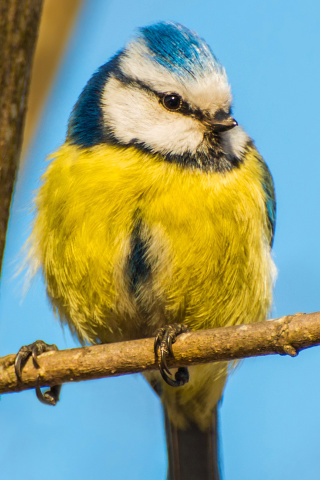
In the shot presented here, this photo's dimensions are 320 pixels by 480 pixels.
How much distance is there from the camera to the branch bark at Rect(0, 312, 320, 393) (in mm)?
1637

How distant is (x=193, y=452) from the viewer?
2873 mm

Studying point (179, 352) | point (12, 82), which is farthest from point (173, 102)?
point (179, 352)

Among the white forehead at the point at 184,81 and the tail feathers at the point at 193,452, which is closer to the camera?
the white forehead at the point at 184,81

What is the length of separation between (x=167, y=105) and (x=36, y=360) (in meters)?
1.11

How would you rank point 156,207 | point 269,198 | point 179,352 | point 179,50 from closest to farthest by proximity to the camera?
1. point 179,352
2. point 156,207
3. point 179,50
4. point 269,198

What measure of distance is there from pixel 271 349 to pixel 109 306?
90cm

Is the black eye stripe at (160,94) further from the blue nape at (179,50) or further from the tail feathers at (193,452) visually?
the tail feathers at (193,452)

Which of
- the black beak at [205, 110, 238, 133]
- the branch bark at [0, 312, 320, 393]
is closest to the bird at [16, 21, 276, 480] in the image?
the black beak at [205, 110, 238, 133]

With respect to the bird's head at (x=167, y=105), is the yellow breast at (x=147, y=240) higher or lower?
lower

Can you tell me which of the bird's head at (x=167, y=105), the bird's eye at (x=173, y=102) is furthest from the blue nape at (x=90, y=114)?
the bird's eye at (x=173, y=102)

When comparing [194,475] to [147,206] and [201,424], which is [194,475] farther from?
[147,206]

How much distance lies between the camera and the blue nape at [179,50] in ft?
8.32

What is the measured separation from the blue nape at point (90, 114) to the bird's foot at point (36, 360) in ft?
2.67

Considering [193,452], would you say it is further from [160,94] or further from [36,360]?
[160,94]
